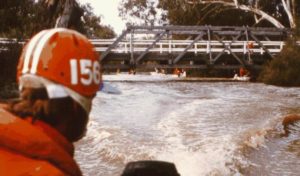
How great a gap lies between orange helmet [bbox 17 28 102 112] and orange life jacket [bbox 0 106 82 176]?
0.11 meters

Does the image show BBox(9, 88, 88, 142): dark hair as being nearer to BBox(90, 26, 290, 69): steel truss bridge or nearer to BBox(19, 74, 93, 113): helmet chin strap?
BBox(19, 74, 93, 113): helmet chin strap

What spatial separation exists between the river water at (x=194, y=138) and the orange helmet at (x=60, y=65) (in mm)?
5107

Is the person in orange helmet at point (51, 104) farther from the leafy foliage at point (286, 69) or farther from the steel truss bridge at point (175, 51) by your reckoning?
the steel truss bridge at point (175, 51)

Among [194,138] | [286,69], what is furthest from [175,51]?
[194,138]

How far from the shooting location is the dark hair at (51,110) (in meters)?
1.54

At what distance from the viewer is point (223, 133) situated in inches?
351

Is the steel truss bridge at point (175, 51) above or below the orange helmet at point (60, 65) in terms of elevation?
below

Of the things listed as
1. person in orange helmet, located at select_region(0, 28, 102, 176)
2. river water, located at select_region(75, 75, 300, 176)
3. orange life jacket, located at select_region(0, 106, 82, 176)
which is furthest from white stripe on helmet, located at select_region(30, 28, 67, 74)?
river water, located at select_region(75, 75, 300, 176)

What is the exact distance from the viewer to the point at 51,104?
154cm

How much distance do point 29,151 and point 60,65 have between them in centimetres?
24

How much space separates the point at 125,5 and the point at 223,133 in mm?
37800

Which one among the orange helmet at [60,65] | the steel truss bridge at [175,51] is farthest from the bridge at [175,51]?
the orange helmet at [60,65]

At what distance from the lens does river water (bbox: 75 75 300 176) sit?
697 centimetres

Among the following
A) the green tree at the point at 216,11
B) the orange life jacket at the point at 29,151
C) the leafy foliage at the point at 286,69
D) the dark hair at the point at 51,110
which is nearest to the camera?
the orange life jacket at the point at 29,151
